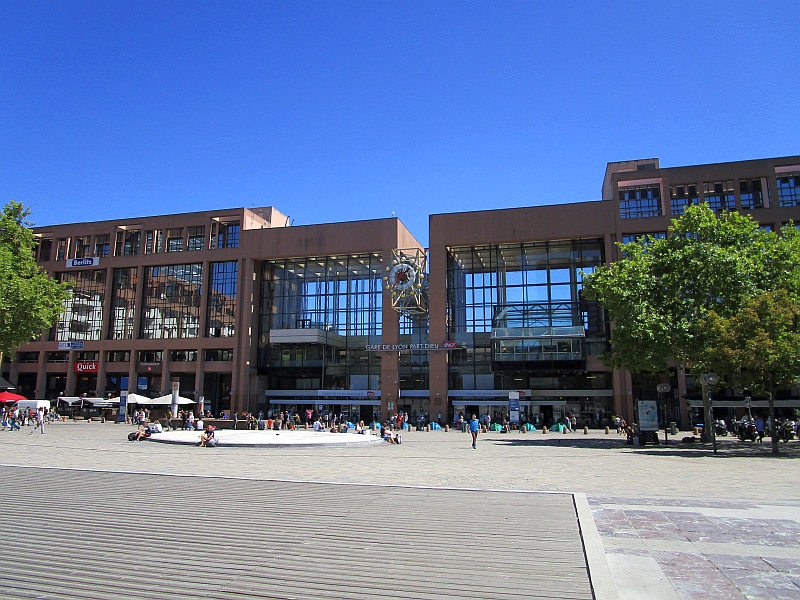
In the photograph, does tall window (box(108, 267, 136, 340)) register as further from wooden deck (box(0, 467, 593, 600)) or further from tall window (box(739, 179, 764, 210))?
tall window (box(739, 179, 764, 210))

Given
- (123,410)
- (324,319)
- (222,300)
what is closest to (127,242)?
(222,300)

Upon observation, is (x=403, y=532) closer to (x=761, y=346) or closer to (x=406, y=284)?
(x=761, y=346)

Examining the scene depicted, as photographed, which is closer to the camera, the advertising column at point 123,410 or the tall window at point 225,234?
the advertising column at point 123,410

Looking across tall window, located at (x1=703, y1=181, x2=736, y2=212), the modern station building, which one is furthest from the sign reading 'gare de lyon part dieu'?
tall window, located at (x1=703, y1=181, x2=736, y2=212)

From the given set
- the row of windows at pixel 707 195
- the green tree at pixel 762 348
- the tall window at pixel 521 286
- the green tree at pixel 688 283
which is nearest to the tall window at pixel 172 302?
the tall window at pixel 521 286

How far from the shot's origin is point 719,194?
5488cm

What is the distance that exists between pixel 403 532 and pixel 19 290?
46.2 metres

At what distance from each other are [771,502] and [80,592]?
12895 mm

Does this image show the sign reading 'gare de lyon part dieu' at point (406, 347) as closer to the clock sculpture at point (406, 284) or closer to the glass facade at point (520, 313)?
the glass facade at point (520, 313)

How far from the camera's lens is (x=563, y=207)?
57031 millimetres

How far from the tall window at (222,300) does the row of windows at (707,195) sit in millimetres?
40974

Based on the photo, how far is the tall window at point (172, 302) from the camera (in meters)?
68.1

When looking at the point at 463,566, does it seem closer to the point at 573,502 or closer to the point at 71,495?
the point at 573,502

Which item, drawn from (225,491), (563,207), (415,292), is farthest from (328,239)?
(225,491)
